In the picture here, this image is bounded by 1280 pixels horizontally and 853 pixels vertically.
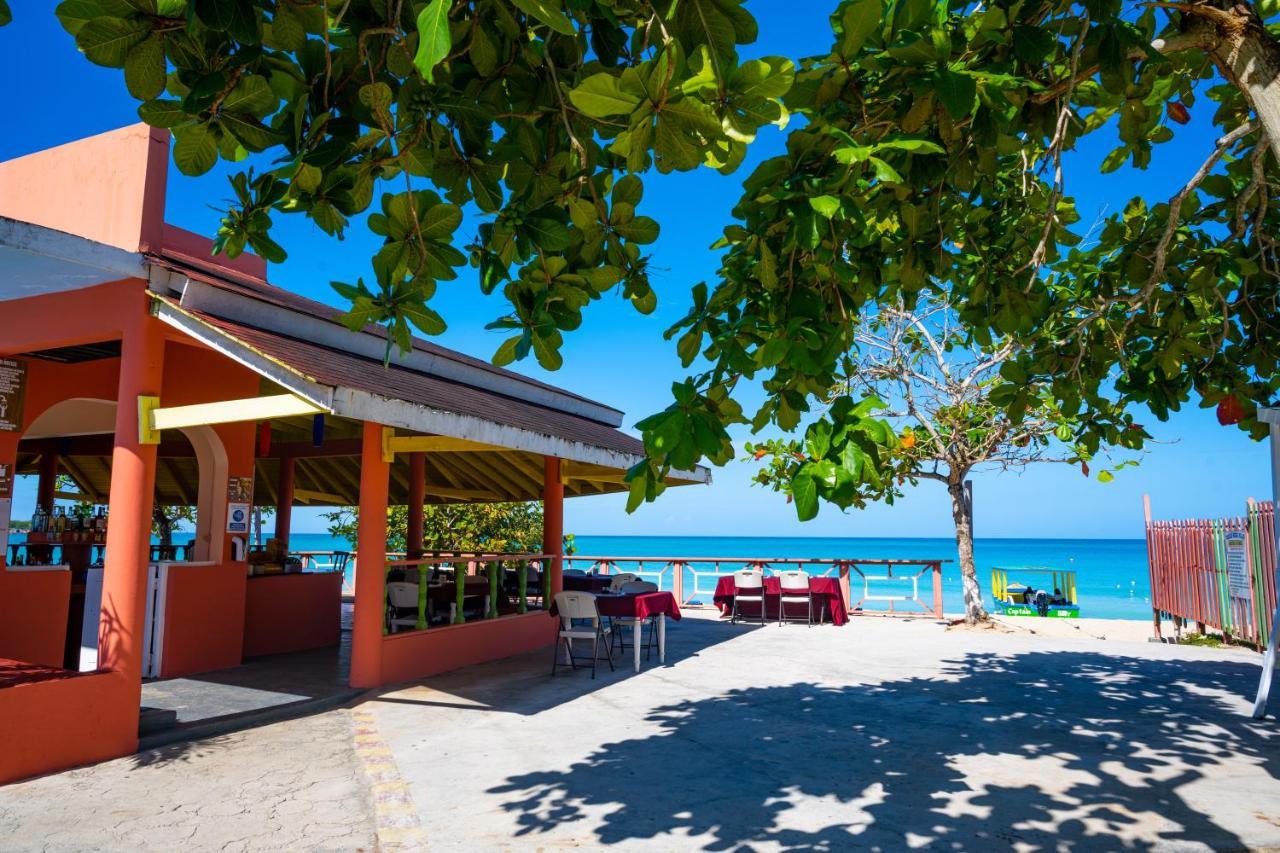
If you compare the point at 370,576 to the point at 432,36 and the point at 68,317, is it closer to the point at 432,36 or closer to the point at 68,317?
the point at 68,317

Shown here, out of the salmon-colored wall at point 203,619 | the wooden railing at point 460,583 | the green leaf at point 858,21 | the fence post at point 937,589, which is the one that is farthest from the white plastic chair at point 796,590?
the green leaf at point 858,21

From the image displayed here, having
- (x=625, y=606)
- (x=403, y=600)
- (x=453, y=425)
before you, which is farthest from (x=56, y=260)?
(x=625, y=606)

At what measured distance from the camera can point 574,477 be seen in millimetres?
12711

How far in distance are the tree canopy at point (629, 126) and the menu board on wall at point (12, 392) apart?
20.0ft

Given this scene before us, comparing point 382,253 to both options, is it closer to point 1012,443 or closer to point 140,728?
point 140,728

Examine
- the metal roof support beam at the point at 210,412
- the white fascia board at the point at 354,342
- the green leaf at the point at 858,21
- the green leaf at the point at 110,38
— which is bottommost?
the metal roof support beam at the point at 210,412

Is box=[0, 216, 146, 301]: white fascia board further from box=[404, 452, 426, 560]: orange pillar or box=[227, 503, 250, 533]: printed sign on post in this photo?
box=[404, 452, 426, 560]: orange pillar

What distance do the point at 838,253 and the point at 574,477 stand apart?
33.0 ft

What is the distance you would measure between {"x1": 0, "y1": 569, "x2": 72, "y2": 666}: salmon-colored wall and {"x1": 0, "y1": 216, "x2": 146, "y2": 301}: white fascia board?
8.73 feet

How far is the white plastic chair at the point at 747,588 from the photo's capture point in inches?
544

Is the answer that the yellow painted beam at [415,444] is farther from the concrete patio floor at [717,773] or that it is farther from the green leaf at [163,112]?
the green leaf at [163,112]

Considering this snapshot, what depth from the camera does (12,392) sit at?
23.3 feet

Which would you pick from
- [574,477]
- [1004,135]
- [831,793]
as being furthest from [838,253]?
[574,477]

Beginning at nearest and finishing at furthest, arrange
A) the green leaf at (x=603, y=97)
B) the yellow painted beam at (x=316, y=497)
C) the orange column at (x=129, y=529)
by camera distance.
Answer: the green leaf at (x=603, y=97)
the orange column at (x=129, y=529)
the yellow painted beam at (x=316, y=497)
